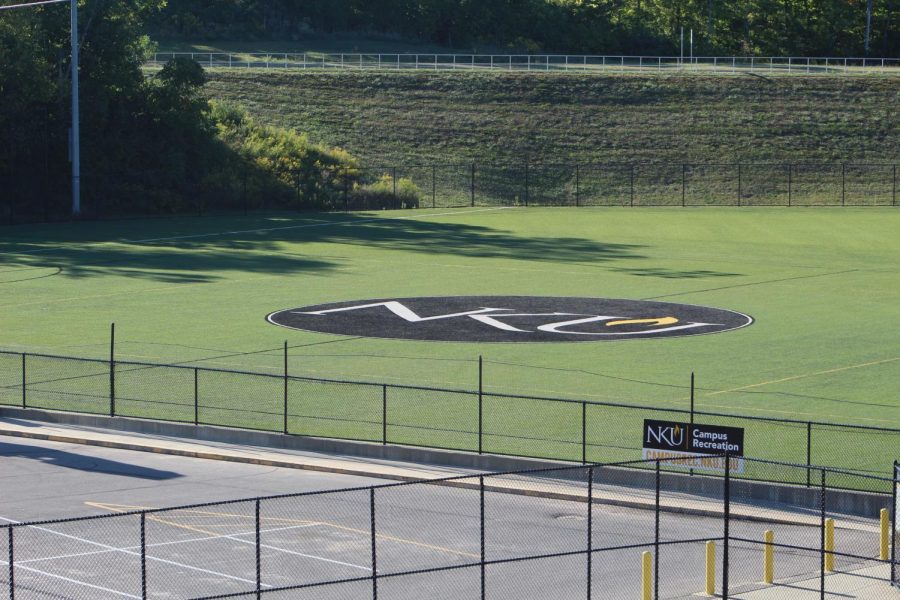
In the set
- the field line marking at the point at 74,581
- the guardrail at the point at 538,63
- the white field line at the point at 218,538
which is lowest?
the white field line at the point at 218,538

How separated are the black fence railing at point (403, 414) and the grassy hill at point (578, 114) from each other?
71160 mm

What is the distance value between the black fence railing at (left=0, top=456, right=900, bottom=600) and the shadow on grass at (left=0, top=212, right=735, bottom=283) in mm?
35085

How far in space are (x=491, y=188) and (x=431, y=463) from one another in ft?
246

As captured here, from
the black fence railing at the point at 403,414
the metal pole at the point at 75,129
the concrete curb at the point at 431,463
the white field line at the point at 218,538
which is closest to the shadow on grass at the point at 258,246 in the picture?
the metal pole at the point at 75,129

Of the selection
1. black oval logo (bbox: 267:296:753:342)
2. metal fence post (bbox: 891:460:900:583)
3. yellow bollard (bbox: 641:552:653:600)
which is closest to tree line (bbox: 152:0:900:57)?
black oval logo (bbox: 267:296:753:342)

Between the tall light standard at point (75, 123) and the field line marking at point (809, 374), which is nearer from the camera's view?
the field line marking at point (809, 374)

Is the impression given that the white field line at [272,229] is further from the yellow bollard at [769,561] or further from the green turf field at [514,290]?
the yellow bollard at [769,561]

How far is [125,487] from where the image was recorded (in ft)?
92.4

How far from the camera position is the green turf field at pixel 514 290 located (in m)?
38.4

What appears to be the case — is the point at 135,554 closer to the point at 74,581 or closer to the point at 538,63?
the point at 74,581

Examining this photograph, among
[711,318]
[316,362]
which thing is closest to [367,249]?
[711,318]

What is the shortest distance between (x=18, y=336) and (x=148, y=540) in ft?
78.3

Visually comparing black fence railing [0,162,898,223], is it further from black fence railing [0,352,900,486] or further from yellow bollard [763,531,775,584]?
yellow bollard [763,531,775,584]

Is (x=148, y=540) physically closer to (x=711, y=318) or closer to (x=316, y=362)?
(x=316, y=362)
